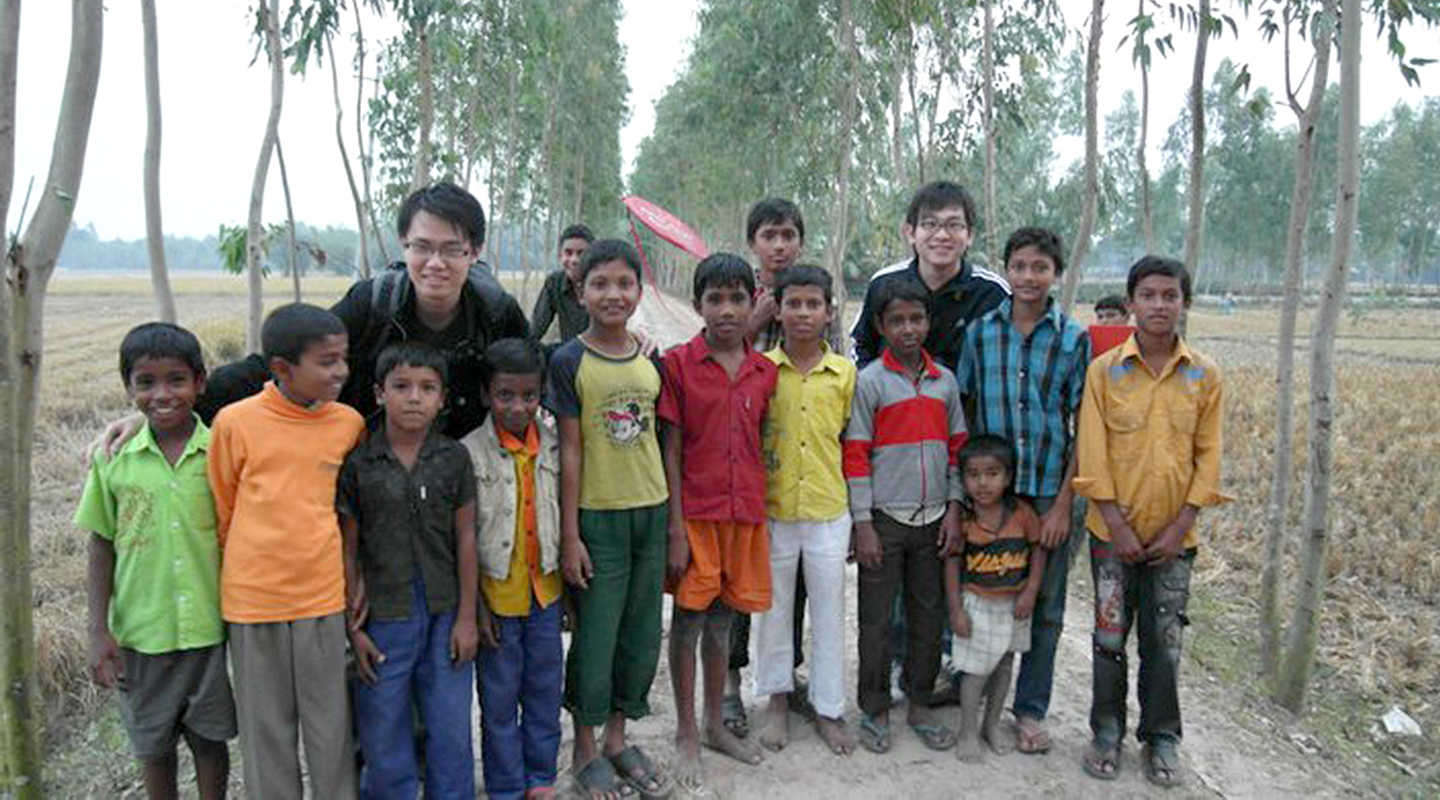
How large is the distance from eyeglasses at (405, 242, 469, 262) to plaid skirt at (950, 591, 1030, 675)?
2.13 meters

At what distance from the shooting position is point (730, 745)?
303cm

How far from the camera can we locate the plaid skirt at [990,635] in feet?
9.95

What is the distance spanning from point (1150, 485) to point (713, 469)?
1.49 metres

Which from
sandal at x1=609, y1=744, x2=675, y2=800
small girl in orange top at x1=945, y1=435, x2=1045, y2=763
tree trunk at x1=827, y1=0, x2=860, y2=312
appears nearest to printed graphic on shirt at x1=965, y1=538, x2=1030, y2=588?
small girl in orange top at x1=945, y1=435, x2=1045, y2=763

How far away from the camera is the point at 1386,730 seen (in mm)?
4566

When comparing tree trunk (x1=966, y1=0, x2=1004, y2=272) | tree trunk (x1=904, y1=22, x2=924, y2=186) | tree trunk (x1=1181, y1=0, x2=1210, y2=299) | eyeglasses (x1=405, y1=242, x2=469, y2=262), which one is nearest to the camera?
eyeglasses (x1=405, y1=242, x2=469, y2=262)

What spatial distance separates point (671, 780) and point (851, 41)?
9.95 metres

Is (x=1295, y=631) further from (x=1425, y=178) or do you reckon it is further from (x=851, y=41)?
(x=1425, y=178)

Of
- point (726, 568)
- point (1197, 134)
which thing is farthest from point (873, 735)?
point (1197, 134)

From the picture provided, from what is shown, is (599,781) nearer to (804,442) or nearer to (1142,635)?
(804,442)

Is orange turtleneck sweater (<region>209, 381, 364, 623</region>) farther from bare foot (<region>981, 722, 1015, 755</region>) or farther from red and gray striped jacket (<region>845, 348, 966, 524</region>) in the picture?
bare foot (<region>981, 722, 1015, 755</region>)

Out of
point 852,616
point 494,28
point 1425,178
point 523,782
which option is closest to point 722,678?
point 523,782

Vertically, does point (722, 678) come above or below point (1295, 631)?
above

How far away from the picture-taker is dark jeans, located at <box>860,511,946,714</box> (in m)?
3.04
